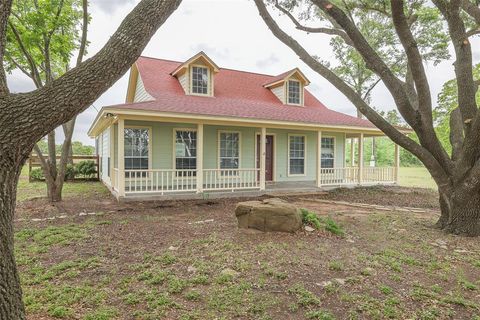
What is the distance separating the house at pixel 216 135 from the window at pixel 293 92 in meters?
0.05

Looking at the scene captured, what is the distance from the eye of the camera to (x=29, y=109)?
1924 millimetres

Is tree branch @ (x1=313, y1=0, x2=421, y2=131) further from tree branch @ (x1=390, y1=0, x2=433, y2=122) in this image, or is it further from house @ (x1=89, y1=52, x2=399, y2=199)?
house @ (x1=89, y1=52, x2=399, y2=199)

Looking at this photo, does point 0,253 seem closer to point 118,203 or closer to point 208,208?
point 208,208

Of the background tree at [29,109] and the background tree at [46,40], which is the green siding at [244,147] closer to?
the background tree at [46,40]

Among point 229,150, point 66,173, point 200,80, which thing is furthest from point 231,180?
point 66,173

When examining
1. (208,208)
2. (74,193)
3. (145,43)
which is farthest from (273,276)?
(74,193)

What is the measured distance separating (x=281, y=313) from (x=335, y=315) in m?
0.55

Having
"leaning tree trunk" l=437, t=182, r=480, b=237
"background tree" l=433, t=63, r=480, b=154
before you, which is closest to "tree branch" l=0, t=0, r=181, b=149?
"leaning tree trunk" l=437, t=182, r=480, b=237

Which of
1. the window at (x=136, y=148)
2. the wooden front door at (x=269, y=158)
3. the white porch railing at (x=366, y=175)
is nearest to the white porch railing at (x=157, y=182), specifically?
the window at (x=136, y=148)

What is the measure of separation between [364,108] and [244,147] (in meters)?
6.60

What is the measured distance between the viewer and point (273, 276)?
3.69m

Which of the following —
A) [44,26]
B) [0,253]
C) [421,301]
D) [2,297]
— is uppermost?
[44,26]

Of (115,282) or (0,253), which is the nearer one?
(0,253)

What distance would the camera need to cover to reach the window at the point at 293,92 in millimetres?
14776
